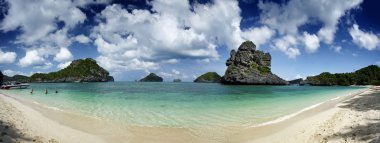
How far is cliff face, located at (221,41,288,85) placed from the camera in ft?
555

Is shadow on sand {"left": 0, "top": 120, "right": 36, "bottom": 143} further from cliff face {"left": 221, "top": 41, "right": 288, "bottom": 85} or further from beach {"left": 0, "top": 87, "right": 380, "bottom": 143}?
cliff face {"left": 221, "top": 41, "right": 288, "bottom": 85}

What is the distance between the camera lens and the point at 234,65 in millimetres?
182000

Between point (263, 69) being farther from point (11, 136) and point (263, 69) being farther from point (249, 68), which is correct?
point (11, 136)

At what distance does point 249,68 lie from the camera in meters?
175

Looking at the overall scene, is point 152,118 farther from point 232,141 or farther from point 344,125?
point 344,125

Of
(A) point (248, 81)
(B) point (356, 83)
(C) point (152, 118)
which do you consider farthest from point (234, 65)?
(C) point (152, 118)

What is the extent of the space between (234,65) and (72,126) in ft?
553

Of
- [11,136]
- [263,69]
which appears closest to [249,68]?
[263,69]

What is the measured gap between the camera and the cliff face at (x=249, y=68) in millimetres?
Result: 169125

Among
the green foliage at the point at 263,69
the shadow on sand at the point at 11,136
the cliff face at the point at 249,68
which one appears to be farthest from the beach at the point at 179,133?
the green foliage at the point at 263,69

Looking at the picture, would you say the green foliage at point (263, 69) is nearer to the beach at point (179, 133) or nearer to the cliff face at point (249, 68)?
the cliff face at point (249, 68)

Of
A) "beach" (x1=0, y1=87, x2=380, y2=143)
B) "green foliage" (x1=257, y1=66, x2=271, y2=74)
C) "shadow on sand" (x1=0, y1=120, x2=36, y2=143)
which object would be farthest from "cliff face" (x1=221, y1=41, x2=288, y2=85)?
"shadow on sand" (x1=0, y1=120, x2=36, y2=143)

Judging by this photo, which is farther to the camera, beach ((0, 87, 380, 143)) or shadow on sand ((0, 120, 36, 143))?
beach ((0, 87, 380, 143))

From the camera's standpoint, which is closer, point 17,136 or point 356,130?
point 17,136
